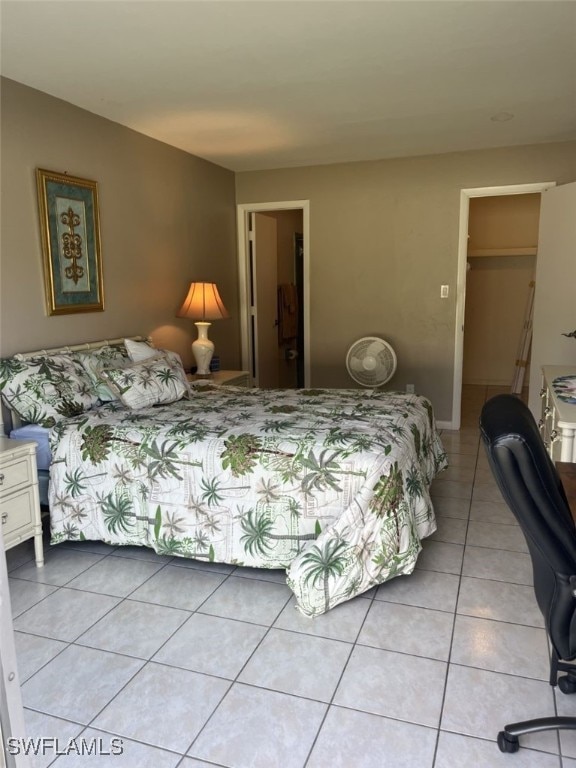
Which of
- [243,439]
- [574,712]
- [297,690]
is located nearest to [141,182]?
[243,439]

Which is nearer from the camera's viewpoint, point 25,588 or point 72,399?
point 25,588

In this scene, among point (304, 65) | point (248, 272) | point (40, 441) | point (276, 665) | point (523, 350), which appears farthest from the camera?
point (523, 350)

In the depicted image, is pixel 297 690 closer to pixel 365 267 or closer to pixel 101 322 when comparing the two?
pixel 101 322

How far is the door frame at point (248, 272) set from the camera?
18.0ft

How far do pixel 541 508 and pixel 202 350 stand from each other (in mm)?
3440

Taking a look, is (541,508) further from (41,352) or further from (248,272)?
(248,272)

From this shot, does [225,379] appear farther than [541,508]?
Yes

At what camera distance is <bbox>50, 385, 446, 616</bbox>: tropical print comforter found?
7.89 ft

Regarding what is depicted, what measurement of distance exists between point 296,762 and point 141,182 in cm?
373

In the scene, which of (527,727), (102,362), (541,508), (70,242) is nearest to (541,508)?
(541,508)

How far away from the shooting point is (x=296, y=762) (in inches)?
Answer: 64.2

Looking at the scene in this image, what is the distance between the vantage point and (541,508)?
1.41 m

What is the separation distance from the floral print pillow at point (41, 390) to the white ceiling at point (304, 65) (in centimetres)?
150

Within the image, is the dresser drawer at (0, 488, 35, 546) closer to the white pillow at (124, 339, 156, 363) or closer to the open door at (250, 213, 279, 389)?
the white pillow at (124, 339, 156, 363)
